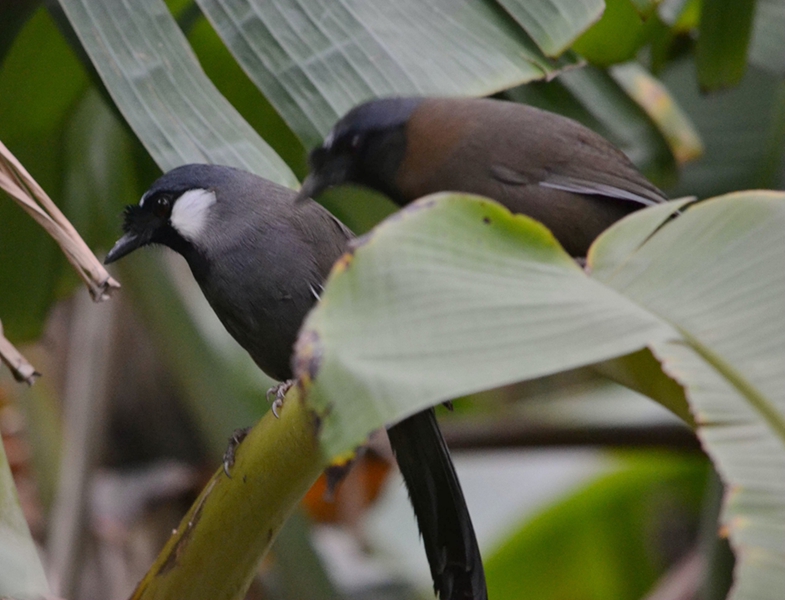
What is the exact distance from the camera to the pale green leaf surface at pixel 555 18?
150 centimetres

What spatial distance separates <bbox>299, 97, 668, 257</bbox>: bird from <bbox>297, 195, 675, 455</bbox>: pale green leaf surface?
856 millimetres

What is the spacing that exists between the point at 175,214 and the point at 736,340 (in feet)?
4.06

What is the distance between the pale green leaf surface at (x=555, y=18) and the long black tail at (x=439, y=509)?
2.05ft

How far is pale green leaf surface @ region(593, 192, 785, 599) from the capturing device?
69 cm

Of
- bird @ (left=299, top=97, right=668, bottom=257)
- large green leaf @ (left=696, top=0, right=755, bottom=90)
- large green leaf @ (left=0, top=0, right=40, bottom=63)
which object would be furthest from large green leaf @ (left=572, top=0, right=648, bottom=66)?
large green leaf @ (left=0, top=0, right=40, bottom=63)

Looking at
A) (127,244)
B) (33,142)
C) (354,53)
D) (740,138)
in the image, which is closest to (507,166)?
(354,53)

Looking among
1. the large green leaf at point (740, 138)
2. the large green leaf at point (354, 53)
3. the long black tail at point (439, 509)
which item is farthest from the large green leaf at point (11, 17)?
the large green leaf at point (740, 138)

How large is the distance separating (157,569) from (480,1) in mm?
1040

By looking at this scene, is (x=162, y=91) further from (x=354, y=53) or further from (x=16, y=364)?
(x=16, y=364)

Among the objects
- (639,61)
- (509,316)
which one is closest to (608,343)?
(509,316)

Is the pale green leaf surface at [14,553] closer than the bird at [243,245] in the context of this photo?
Yes

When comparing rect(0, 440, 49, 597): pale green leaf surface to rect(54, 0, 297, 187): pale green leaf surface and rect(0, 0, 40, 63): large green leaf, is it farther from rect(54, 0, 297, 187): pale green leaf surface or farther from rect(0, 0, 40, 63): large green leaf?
rect(0, 0, 40, 63): large green leaf

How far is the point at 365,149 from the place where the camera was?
5.64ft

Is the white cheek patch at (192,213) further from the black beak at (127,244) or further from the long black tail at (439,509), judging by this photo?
the long black tail at (439,509)
